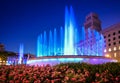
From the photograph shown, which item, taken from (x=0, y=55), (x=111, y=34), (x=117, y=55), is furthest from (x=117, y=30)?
(x=0, y=55)

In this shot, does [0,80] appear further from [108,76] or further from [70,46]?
[70,46]

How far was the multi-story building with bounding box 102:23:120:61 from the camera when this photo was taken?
65.2m

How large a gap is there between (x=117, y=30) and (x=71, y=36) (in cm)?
3221

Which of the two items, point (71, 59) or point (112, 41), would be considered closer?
point (71, 59)

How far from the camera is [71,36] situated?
37781 millimetres

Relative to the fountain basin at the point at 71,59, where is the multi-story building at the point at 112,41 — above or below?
above

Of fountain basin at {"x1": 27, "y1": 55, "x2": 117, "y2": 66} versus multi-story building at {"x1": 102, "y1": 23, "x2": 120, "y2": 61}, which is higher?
multi-story building at {"x1": 102, "y1": 23, "x2": 120, "y2": 61}

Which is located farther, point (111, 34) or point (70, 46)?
point (111, 34)

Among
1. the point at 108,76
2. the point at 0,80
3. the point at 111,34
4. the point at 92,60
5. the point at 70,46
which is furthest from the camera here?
the point at 111,34

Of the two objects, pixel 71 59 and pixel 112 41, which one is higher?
pixel 112 41

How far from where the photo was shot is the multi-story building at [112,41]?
6519cm

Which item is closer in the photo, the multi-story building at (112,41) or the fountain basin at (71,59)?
the fountain basin at (71,59)

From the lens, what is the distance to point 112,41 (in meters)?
68.1

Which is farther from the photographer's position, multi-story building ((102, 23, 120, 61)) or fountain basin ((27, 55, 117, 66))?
multi-story building ((102, 23, 120, 61))
